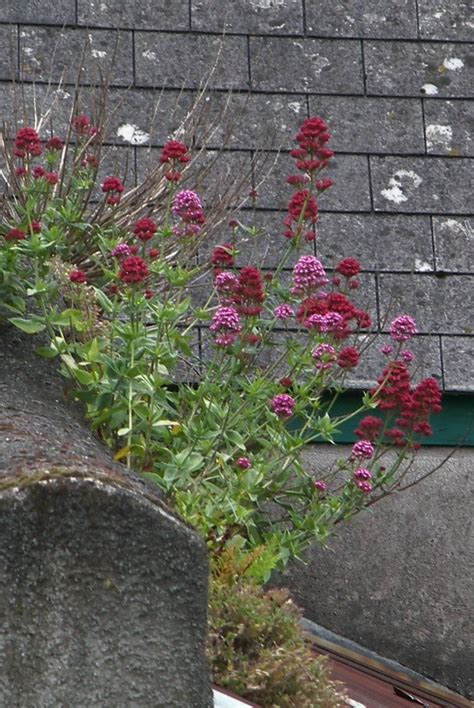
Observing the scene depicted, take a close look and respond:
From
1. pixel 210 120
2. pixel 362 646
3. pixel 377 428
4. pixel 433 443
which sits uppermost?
pixel 210 120

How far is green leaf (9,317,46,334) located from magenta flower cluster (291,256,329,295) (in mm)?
696

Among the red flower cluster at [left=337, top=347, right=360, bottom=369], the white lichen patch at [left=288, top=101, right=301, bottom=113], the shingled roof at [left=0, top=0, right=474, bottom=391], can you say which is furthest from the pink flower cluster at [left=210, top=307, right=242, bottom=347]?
the white lichen patch at [left=288, top=101, right=301, bottom=113]

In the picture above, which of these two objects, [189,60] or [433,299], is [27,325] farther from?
[189,60]

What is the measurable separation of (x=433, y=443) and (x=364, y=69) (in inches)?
55.1

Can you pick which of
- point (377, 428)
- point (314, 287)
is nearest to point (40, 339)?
point (314, 287)

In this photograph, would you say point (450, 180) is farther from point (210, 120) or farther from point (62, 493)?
point (62, 493)

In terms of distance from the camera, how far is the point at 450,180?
5.45 m

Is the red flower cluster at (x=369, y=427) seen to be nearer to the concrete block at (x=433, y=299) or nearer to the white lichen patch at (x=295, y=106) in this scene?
the concrete block at (x=433, y=299)

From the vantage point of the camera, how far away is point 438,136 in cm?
552

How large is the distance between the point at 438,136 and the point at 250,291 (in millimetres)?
1971

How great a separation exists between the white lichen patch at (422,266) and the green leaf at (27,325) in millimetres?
1923

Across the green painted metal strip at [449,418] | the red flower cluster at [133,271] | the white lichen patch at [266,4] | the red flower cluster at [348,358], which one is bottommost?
the green painted metal strip at [449,418]

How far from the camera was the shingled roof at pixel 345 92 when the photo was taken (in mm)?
5312

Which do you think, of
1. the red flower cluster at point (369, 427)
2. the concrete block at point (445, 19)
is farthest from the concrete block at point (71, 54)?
the red flower cluster at point (369, 427)
